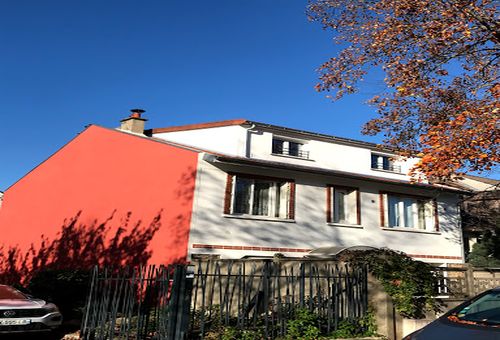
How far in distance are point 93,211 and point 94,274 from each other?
10582mm

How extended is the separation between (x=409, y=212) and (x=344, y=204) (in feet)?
11.9

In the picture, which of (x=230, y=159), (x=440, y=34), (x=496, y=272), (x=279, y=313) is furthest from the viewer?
(x=230, y=159)

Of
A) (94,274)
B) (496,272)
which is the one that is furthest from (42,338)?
(496,272)

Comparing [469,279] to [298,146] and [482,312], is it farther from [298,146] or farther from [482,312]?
[298,146]

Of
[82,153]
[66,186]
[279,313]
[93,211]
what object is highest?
[82,153]

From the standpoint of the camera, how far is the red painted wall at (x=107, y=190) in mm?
15297

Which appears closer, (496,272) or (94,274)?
(94,274)

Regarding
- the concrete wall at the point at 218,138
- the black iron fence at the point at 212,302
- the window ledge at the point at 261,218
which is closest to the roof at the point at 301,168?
the window ledge at the point at 261,218

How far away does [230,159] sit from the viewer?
1500 centimetres

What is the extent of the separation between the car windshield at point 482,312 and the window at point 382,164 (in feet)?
55.9

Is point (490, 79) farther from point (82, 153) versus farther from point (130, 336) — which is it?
point (82, 153)

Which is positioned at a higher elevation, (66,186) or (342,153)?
(342,153)

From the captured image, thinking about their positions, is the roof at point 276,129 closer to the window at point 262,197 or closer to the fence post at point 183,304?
the window at point 262,197

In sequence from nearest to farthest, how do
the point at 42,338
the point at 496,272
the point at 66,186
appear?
the point at 42,338, the point at 496,272, the point at 66,186
